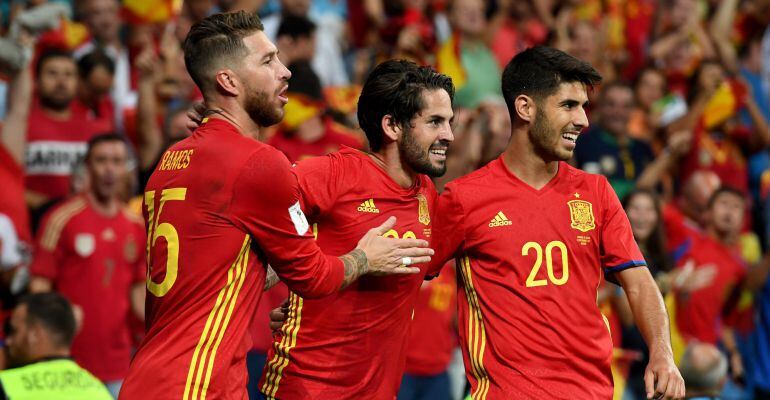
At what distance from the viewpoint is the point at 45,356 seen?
683 cm

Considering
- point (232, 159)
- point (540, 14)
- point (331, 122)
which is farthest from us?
point (540, 14)

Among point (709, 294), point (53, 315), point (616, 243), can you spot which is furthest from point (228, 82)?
point (709, 294)

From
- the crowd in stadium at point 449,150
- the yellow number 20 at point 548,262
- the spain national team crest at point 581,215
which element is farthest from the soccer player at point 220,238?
the spain national team crest at point 581,215

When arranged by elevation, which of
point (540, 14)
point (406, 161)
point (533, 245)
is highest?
point (540, 14)

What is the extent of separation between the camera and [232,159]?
15.5ft

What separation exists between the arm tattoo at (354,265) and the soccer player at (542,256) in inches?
23.5

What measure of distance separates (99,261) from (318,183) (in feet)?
11.4

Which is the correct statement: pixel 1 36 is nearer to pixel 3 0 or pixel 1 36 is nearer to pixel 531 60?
pixel 3 0

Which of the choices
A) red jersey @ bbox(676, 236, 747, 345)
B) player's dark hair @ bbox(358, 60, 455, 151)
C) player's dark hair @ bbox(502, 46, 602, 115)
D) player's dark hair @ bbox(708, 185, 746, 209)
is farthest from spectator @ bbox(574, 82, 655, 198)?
player's dark hair @ bbox(358, 60, 455, 151)

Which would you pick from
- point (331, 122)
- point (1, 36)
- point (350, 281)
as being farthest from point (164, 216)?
point (1, 36)

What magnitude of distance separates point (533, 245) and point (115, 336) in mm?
3889

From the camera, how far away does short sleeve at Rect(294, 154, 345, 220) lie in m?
5.36

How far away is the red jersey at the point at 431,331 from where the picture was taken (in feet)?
28.7

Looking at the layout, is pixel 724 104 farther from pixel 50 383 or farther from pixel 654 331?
pixel 50 383
